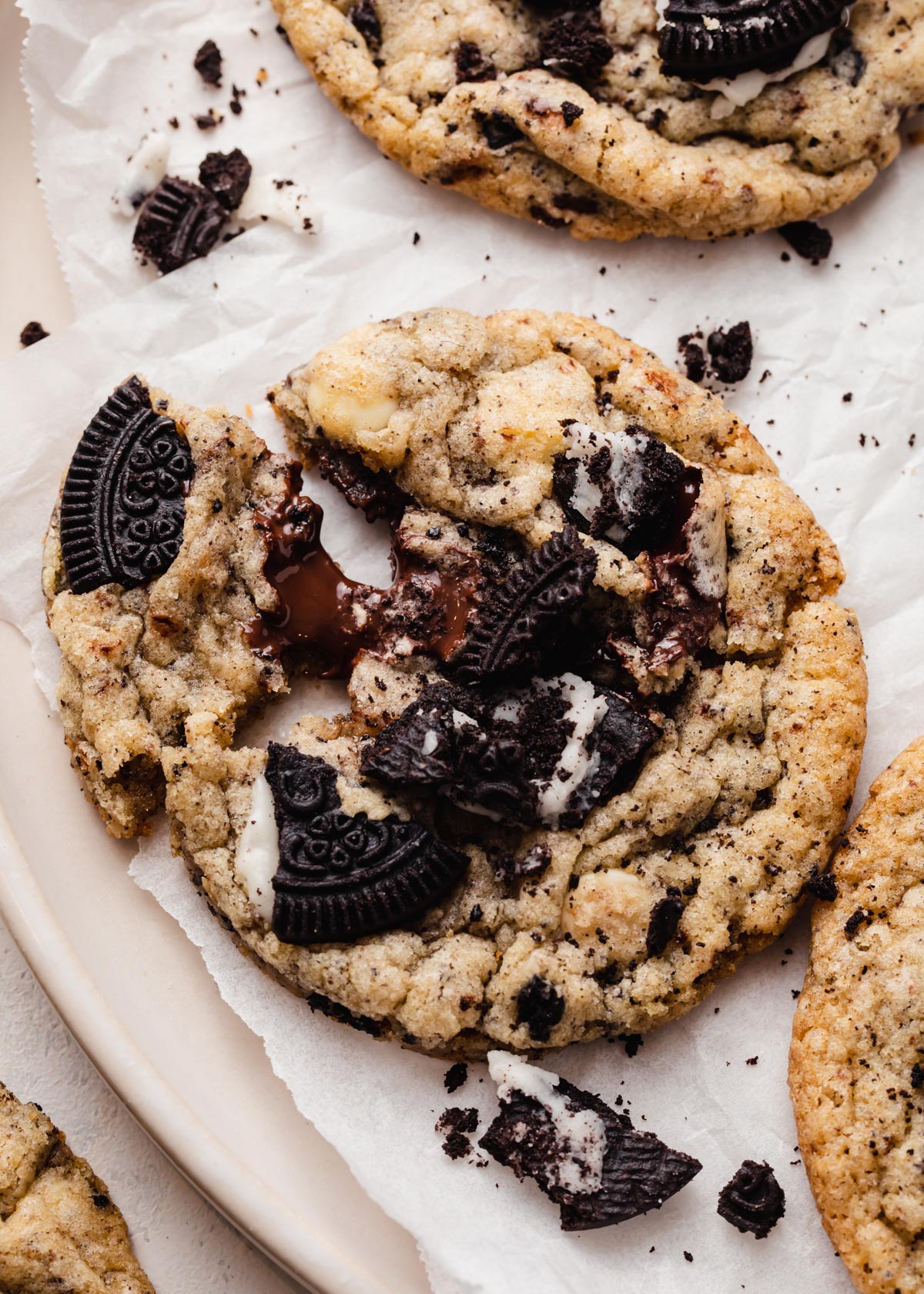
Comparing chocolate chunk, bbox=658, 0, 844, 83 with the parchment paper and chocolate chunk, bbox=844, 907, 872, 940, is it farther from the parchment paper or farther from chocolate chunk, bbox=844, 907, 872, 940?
chocolate chunk, bbox=844, 907, 872, 940

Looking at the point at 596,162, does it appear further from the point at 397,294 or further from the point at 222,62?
the point at 222,62

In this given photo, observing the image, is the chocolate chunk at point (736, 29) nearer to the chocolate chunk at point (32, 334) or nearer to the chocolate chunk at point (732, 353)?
the chocolate chunk at point (732, 353)

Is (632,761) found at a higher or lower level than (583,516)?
lower

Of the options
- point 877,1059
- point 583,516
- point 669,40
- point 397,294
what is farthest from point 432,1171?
point 669,40

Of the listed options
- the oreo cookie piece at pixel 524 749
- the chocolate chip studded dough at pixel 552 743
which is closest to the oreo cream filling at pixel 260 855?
the chocolate chip studded dough at pixel 552 743

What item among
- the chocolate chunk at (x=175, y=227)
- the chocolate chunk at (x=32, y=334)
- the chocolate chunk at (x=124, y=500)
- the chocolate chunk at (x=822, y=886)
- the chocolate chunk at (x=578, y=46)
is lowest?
the chocolate chunk at (x=822, y=886)

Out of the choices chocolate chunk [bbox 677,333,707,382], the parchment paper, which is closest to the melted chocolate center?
the parchment paper

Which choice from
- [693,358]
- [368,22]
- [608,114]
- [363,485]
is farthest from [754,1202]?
[368,22]
